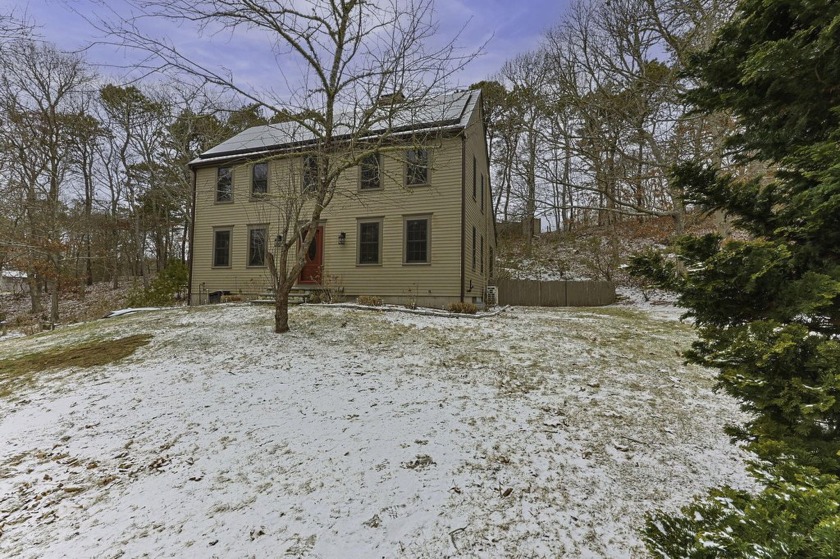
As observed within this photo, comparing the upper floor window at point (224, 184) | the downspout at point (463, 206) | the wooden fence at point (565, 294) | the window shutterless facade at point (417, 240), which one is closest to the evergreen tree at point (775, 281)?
the downspout at point (463, 206)

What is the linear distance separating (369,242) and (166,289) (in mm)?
9026

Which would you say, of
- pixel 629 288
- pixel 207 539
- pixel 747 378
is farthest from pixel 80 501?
pixel 629 288

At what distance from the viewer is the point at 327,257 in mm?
12617

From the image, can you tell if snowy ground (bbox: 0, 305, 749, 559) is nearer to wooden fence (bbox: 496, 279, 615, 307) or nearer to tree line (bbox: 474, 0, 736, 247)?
tree line (bbox: 474, 0, 736, 247)

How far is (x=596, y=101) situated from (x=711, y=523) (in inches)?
568

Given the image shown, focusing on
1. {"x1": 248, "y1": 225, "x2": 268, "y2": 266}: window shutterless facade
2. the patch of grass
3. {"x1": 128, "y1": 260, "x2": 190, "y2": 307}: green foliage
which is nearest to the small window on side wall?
{"x1": 248, "y1": 225, "x2": 268, "y2": 266}: window shutterless facade

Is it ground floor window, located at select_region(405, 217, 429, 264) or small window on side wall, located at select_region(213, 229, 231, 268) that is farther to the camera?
small window on side wall, located at select_region(213, 229, 231, 268)

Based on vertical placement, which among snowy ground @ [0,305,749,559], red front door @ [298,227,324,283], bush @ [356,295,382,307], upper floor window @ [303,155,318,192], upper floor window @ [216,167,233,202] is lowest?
snowy ground @ [0,305,749,559]

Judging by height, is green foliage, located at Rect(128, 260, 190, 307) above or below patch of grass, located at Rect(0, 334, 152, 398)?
above

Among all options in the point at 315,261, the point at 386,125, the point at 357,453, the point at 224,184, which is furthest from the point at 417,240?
the point at 357,453

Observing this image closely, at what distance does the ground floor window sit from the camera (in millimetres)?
11648

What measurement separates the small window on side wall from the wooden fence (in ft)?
39.8

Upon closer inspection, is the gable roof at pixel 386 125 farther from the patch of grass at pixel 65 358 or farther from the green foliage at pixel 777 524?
the green foliage at pixel 777 524

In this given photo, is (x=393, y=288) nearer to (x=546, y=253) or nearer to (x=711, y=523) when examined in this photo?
(x=711, y=523)
